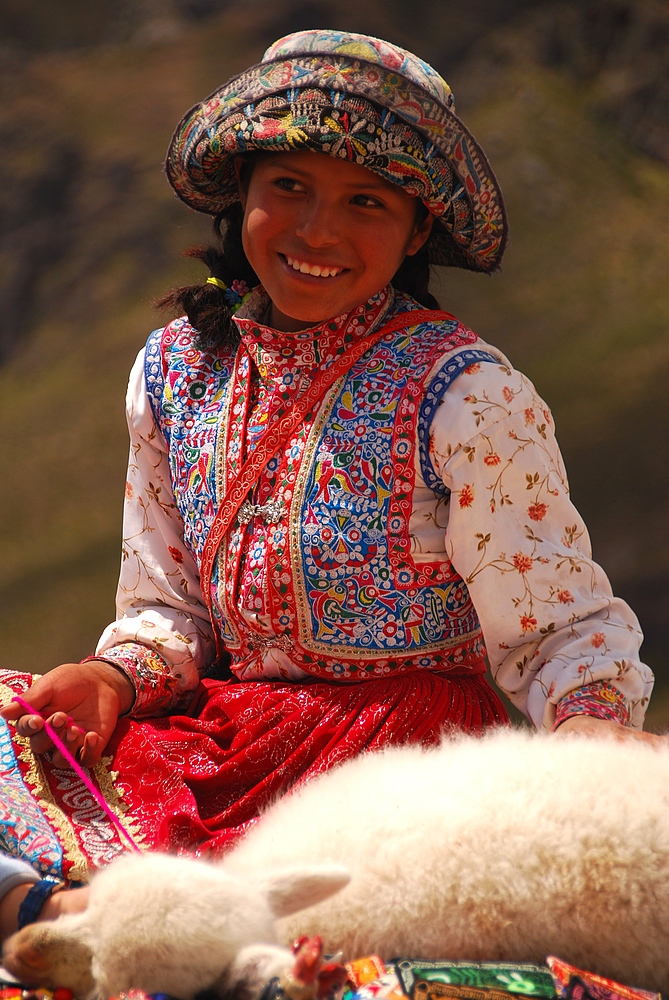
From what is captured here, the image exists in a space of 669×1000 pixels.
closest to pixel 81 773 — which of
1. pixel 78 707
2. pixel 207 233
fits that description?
pixel 78 707

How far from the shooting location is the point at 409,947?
937 mm

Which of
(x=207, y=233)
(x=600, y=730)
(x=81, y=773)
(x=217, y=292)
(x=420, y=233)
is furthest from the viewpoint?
(x=207, y=233)

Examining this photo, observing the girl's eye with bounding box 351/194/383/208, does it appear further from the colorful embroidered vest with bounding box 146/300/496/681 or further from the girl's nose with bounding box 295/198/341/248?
the colorful embroidered vest with bounding box 146/300/496/681

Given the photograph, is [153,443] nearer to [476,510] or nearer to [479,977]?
[476,510]

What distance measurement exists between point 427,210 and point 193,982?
102 centimetres

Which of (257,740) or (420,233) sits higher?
(420,233)

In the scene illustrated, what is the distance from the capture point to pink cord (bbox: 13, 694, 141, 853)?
3.90 feet

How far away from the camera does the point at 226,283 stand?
1.61 m

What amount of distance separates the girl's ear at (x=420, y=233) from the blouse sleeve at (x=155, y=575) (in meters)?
0.43

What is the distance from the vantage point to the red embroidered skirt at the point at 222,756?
3.96 feet

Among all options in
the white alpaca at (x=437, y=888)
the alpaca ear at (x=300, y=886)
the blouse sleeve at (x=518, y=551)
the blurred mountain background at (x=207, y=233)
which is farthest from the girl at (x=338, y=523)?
the blurred mountain background at (x=207, y=233)

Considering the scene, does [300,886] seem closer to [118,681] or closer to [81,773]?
[81,773]

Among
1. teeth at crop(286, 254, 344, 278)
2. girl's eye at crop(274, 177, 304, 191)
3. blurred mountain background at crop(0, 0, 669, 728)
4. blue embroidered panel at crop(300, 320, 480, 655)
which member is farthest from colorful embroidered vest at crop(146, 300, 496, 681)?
blurred mountain background at crop(0, 0, 669, 728)

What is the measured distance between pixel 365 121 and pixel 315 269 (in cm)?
19
